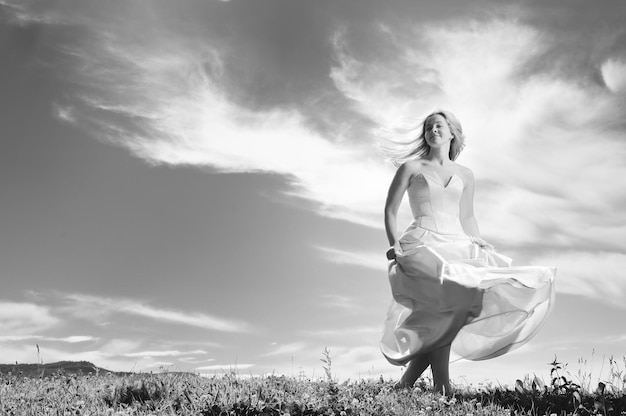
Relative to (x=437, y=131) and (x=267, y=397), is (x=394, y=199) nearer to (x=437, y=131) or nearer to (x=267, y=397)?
(x=437, y=131)

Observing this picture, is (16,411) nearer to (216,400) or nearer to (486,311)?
(216,400)

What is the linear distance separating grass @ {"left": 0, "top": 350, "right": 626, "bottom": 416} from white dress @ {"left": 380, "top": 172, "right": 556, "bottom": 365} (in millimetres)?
674

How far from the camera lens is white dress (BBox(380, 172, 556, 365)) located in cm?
899

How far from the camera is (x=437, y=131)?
10.0 m

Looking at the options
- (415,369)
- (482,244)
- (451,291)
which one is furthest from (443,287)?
(415,369)

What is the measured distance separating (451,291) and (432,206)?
131cm

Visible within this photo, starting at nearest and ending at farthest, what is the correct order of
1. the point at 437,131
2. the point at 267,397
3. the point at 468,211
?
the point at 267,397 < the point at 437,131 < the point at 468,211

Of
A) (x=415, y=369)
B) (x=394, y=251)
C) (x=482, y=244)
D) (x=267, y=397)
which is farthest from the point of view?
(x=482, y=244)

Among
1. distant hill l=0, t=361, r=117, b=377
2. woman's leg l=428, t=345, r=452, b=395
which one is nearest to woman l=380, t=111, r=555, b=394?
woman's leg l=428, t=345, r=452, b=395

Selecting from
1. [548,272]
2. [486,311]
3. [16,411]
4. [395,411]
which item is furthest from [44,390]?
[548,272]

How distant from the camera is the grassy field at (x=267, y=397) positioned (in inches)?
267

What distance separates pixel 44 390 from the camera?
8195 mm

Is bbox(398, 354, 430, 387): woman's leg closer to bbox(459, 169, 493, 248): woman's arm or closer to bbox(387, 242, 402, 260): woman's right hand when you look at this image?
bbox(387, 242, 402, 260): woman's right hand

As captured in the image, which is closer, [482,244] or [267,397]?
[267,397]
